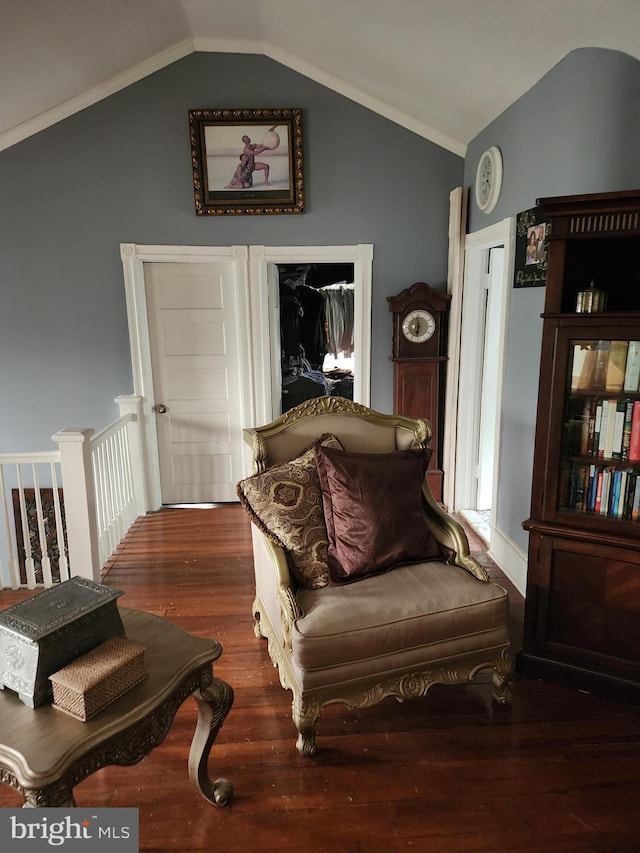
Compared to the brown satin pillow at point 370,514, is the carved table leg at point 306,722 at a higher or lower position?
lower

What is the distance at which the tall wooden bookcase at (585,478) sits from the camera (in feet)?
6.81

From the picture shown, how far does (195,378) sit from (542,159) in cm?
276

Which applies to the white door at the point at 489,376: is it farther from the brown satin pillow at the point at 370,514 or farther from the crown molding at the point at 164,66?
the brown satin pillow at the point at 370,514

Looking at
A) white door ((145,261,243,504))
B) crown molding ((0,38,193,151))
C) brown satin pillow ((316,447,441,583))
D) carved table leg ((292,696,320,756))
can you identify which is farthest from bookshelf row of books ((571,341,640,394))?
crown molding ((0,38,193,151))

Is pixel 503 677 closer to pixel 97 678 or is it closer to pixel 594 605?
pixel 594 605

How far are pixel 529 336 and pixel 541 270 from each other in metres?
0.34

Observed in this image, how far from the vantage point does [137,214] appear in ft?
13.2

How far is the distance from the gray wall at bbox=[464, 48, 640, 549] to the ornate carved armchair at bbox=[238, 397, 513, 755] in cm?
87

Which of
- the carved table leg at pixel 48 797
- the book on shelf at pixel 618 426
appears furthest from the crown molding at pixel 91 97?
the carved table leg at pixel 48 797

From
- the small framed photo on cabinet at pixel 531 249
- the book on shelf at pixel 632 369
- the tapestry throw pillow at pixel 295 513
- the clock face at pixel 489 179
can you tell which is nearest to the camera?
the book on shelf at pixel 632 369

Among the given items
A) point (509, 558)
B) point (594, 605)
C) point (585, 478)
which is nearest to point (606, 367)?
point (585, 478)

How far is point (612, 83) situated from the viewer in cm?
223

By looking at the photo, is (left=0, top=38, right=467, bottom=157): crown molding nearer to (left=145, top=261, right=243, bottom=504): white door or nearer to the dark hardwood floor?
(left=145, top=261, right=243, bottom=504): white door

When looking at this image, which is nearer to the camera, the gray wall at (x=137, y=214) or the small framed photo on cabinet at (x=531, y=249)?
the small framed photo on cabinet at (x=531, y=249)
